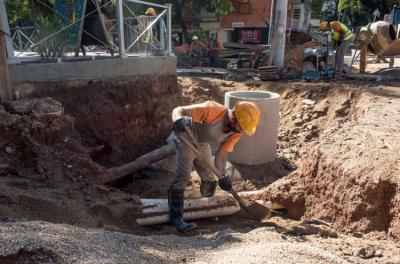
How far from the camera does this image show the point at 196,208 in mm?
5199

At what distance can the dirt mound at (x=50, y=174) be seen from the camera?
4.11 metres

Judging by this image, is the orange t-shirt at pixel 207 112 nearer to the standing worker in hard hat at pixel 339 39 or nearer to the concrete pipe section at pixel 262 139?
the concrete pipe section at pixel 262 139

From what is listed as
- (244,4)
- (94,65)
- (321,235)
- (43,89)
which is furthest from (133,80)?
(244,4)

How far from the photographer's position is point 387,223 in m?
4.32

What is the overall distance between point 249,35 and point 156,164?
18187 mm

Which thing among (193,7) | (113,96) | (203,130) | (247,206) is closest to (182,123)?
(203,130)

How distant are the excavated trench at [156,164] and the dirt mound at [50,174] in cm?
1

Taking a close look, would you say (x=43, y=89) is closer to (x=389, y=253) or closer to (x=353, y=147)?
(x=353, y=147)

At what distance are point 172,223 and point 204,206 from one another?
1.70ft

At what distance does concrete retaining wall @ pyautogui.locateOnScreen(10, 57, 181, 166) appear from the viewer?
6.48 meters

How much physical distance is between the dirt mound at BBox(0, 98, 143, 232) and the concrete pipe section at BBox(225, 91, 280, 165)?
283 cm

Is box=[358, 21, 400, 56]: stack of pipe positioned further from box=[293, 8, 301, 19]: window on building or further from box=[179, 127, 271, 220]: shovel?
box=[293, 8, 301, 19]: window on building

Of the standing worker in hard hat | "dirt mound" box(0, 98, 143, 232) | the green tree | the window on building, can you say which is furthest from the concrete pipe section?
the window on building

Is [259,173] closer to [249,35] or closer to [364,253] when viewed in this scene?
[364,253]
